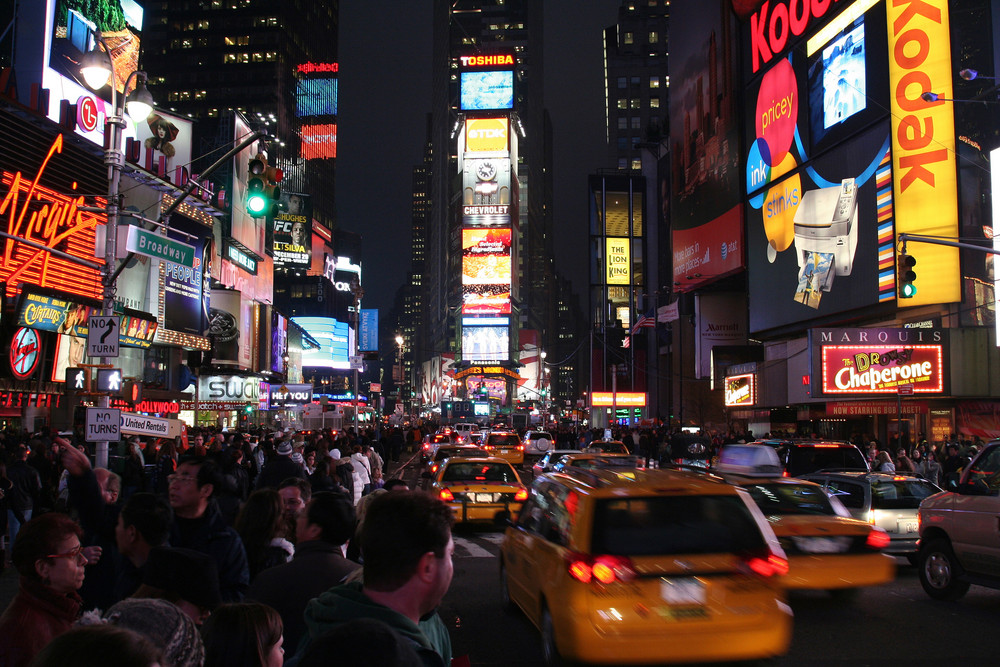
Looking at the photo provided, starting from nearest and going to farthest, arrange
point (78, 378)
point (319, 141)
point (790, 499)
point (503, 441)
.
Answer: point (790, 499) → point (78, 378) → point (503, 441) → point (319, 141)

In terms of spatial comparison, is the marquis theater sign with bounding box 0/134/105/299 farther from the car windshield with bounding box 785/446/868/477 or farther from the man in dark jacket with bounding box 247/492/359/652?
the man in dark jacket with bounding box 247/492/359/652

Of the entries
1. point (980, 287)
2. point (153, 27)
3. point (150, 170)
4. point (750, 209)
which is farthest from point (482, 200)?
point (980, 287)

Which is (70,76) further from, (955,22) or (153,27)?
(153,27)

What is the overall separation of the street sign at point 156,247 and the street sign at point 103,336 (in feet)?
3.88

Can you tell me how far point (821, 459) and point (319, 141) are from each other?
152 meters

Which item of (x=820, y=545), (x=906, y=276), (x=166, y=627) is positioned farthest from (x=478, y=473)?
(x=166, y=627)

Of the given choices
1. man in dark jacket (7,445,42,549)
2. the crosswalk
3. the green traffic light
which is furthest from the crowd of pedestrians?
the crosswalk

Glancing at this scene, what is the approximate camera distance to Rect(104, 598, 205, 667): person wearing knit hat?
231cm

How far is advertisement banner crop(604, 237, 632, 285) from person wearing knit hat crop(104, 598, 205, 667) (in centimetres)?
9347

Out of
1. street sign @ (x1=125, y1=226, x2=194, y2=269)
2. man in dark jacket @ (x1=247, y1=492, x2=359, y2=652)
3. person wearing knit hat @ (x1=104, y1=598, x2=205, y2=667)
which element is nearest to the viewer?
person wearing knit hat @ (x1=104, y1=598, x2=205, y2=667)

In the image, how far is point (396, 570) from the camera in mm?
2660

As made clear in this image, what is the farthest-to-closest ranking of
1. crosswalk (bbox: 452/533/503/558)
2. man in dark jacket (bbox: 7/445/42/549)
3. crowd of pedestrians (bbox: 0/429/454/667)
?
crosswalk (bbox: 452/533/503/558), man in dark jacket (bbox: 7/445/42/549), crowd of pedestrians (bbox: 0/429/454/667)

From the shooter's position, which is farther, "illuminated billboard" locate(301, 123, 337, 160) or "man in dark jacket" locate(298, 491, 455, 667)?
"illuminated billboard" locate(301, 123, 337, 160)

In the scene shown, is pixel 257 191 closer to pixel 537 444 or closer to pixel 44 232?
pixel 44 232
